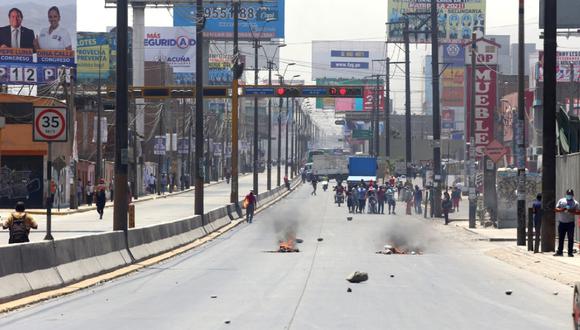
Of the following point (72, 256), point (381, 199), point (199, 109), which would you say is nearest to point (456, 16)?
point (381, 199)

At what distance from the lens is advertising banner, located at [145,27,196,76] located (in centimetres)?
12769

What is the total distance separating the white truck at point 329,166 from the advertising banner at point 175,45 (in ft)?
58.6

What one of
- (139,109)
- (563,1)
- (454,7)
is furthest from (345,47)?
(563,1)

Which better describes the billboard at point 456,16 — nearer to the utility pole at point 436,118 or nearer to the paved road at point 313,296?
the utility pole at point 436,118

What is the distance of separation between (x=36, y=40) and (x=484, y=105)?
35.2 m

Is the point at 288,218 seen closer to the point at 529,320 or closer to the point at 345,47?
the point at 529,320

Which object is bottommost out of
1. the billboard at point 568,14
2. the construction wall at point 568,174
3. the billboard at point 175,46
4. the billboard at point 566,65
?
the construction wall at point 568,174

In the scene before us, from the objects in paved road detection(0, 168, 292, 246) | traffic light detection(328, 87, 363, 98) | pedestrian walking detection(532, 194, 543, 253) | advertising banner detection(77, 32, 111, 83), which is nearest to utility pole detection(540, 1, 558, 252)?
pedestrian walking detection(532, 194, 543, 253)

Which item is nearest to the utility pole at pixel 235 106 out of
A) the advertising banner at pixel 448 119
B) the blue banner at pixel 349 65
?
the blue banner at pixel 349 65

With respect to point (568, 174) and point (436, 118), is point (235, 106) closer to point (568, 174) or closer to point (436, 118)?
point (436, 118)

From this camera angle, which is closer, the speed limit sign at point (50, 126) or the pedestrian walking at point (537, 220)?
the speed limit sign at point (50, 126)

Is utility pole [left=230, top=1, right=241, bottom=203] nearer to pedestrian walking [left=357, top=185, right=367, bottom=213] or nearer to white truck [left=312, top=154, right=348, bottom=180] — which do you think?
pedestrian walking [left=357, top=185, right=367, bottom=213]

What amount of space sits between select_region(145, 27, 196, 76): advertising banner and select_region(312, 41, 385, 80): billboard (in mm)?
39593

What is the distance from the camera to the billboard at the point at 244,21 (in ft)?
372
